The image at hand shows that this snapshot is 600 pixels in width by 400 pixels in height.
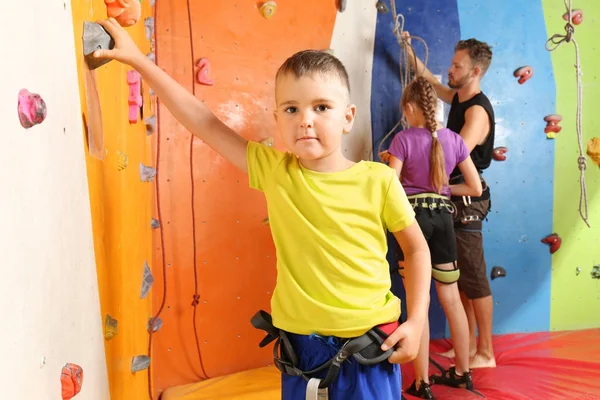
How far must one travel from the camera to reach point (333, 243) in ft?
3.68

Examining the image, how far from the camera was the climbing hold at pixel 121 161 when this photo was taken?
1273mm

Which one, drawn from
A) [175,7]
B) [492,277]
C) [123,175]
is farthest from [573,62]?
[123,175]

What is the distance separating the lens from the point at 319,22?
2385 mm

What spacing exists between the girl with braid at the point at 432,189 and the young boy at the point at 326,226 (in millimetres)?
968

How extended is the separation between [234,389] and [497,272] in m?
1.57

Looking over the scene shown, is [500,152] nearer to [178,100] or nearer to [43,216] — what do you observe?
[178,100]

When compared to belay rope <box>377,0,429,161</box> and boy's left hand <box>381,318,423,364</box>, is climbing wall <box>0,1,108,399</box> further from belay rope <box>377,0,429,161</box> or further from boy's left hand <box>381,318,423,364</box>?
belay rope <box>377,0,429,161</box>

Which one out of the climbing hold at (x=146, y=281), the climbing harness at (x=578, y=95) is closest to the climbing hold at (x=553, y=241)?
the climbing harness at (x=578, y=95)

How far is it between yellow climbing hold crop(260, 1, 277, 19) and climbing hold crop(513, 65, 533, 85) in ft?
4.58

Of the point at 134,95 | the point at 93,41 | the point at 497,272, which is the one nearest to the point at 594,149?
the point at 497,272

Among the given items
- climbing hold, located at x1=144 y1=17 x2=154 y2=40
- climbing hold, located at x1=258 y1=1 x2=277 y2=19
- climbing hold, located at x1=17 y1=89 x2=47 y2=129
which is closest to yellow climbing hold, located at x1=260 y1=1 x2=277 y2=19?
climbing hold, located at x1=258 y1=1 x2=277 y2=19

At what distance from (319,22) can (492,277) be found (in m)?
1.63

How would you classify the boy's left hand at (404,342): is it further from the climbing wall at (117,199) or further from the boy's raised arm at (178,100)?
the climbing wall at (117,199)

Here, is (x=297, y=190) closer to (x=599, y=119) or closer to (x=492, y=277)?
(x=492, y=277)
